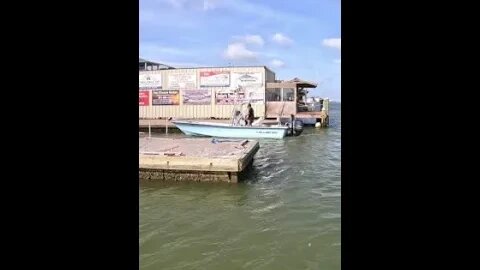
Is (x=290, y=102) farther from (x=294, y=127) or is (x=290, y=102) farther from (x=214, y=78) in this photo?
(x=214, y=78)

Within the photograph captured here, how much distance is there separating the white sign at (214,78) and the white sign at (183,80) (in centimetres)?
60

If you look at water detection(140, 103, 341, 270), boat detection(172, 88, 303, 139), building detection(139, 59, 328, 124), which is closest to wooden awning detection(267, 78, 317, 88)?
building detection(139, 59, 328, 124)

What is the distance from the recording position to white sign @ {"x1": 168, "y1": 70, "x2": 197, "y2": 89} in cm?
3028

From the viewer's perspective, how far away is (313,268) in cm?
657

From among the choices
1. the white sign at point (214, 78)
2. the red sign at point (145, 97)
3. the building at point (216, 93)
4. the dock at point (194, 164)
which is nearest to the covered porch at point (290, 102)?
the building at point (216, 93)

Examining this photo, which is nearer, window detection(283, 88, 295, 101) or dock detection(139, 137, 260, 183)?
dock detection(139, 137, 260, 183)

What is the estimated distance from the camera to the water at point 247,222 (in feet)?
22.8

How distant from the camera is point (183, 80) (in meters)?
30.5

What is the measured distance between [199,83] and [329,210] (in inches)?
857

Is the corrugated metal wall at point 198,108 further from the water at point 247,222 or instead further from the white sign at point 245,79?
the water at point 247,222

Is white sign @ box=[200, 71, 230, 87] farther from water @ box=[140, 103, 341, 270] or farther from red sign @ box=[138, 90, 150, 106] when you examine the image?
water @ box=[140, 103, 341, 270]
